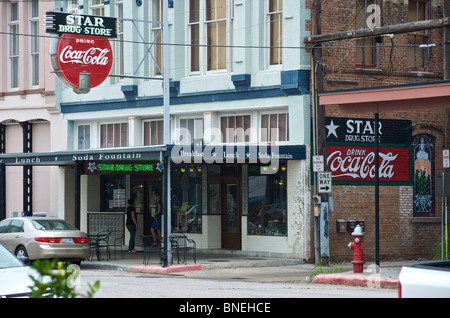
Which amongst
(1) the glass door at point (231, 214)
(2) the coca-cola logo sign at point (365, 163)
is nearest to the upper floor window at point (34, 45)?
(1) the glass door at point (231, 214)

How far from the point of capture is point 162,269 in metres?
22.0

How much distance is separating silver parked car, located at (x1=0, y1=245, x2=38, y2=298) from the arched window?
1547cm

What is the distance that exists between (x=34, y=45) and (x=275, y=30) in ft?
39.5

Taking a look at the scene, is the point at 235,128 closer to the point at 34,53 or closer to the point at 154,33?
the point at 154,33

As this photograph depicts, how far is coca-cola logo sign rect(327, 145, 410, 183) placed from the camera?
80.2ft

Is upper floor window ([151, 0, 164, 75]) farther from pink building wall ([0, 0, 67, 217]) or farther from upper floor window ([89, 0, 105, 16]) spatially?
pink building wall ([0, 0, 67, 217])

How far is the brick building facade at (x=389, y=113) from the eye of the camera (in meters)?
24.4

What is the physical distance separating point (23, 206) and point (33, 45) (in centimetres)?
630

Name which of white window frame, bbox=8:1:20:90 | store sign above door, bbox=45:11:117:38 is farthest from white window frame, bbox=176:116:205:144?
white window frame, bbox=8:1:20:90

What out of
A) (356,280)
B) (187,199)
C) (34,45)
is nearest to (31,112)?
(34,45)

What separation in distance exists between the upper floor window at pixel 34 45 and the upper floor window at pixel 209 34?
27.6 ft

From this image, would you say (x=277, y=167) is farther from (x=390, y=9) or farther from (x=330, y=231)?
(x=390, y=9)
